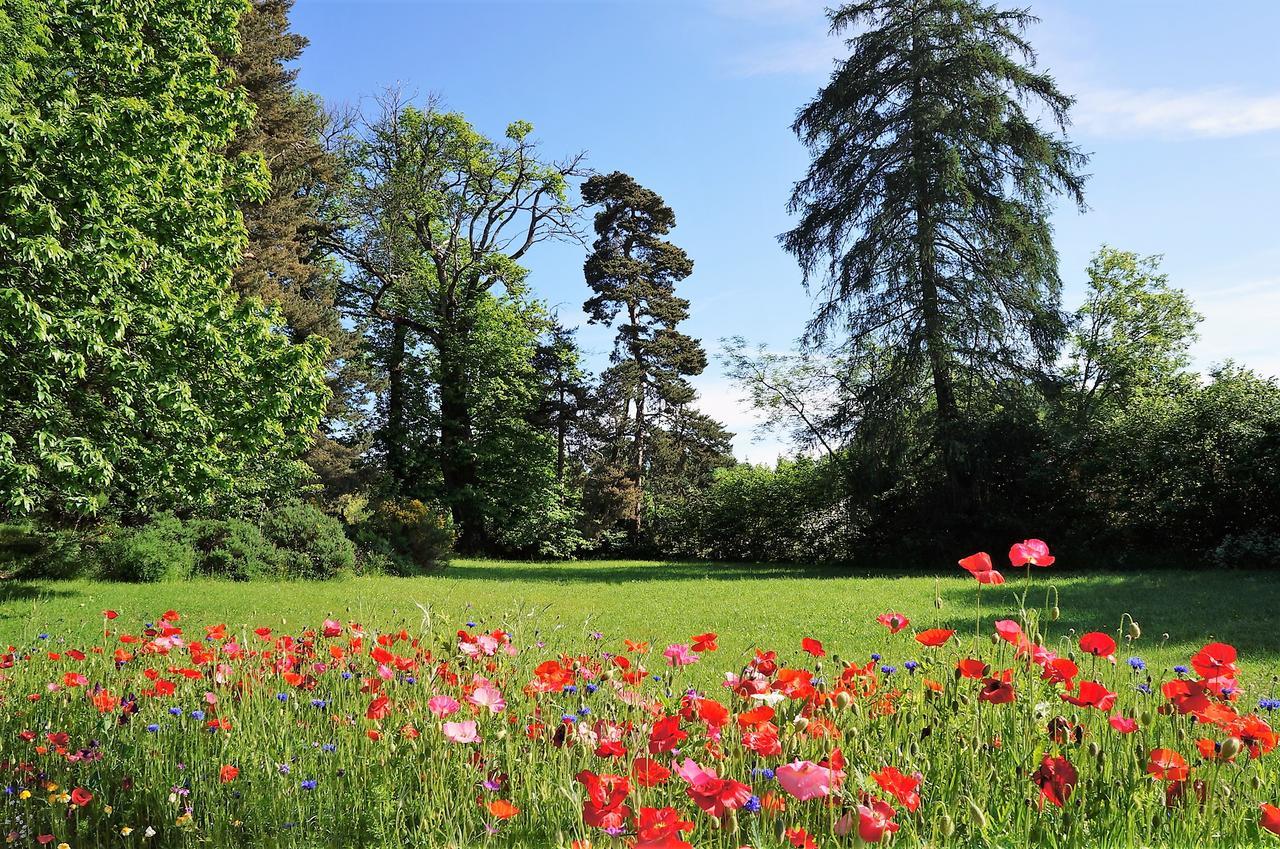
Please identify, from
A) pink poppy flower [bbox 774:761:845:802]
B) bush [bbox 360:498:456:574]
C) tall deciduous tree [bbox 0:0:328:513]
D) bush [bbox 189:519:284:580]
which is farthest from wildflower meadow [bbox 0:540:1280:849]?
bush [bbox 360:498:456:574]

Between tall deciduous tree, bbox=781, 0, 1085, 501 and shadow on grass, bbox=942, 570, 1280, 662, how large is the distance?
16.7 ft

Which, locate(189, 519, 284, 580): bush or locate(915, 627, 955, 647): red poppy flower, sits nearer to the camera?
locate(915, 627, 955, 647): red poppy flower

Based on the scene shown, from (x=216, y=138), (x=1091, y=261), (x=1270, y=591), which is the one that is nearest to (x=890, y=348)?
(x=1270, y=591)

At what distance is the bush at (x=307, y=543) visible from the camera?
46.0 feet

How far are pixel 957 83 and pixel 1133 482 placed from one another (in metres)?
9.48

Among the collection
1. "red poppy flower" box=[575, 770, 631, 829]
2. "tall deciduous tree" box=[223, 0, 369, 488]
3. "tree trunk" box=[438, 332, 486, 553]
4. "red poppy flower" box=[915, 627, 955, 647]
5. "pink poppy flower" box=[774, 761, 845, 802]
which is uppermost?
"tall deciduous tree" box=[223, 0, 369, 488]

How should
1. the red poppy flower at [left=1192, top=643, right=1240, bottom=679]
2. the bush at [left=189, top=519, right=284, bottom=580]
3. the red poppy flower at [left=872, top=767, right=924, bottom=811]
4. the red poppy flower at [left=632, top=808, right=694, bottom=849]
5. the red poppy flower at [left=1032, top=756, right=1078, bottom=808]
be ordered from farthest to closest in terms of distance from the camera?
1. the bush at [left=189, top=519, right=284, bottom=580]
2. the red poppy flower at [left=1192, top=643, right=1240, bottom=679]
3. the red poppy flower at [left=1032, top=756, right=1078, bottom=808]
4. the red poppy flower at [left=872, top=767, right=924, bottom=811]
5. the red poppy flower at [left=632, top=808, right=694, bottom=849]

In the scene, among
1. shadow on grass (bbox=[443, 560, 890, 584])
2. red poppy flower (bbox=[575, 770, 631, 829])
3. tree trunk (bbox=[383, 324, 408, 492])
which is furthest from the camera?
tree trunk (bbox=[383, 324, 408, 492])

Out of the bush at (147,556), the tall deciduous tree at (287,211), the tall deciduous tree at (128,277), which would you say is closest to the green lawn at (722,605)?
the bush at (147,556)

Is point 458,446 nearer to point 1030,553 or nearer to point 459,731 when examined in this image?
point 459,731

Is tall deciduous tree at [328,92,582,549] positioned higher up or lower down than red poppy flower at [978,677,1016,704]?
higher up

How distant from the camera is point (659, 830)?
139 centimetres

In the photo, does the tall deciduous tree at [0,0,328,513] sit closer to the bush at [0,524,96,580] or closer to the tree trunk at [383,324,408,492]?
the bush at [0,524,96,580]

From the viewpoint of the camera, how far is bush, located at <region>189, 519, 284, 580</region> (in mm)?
13227
